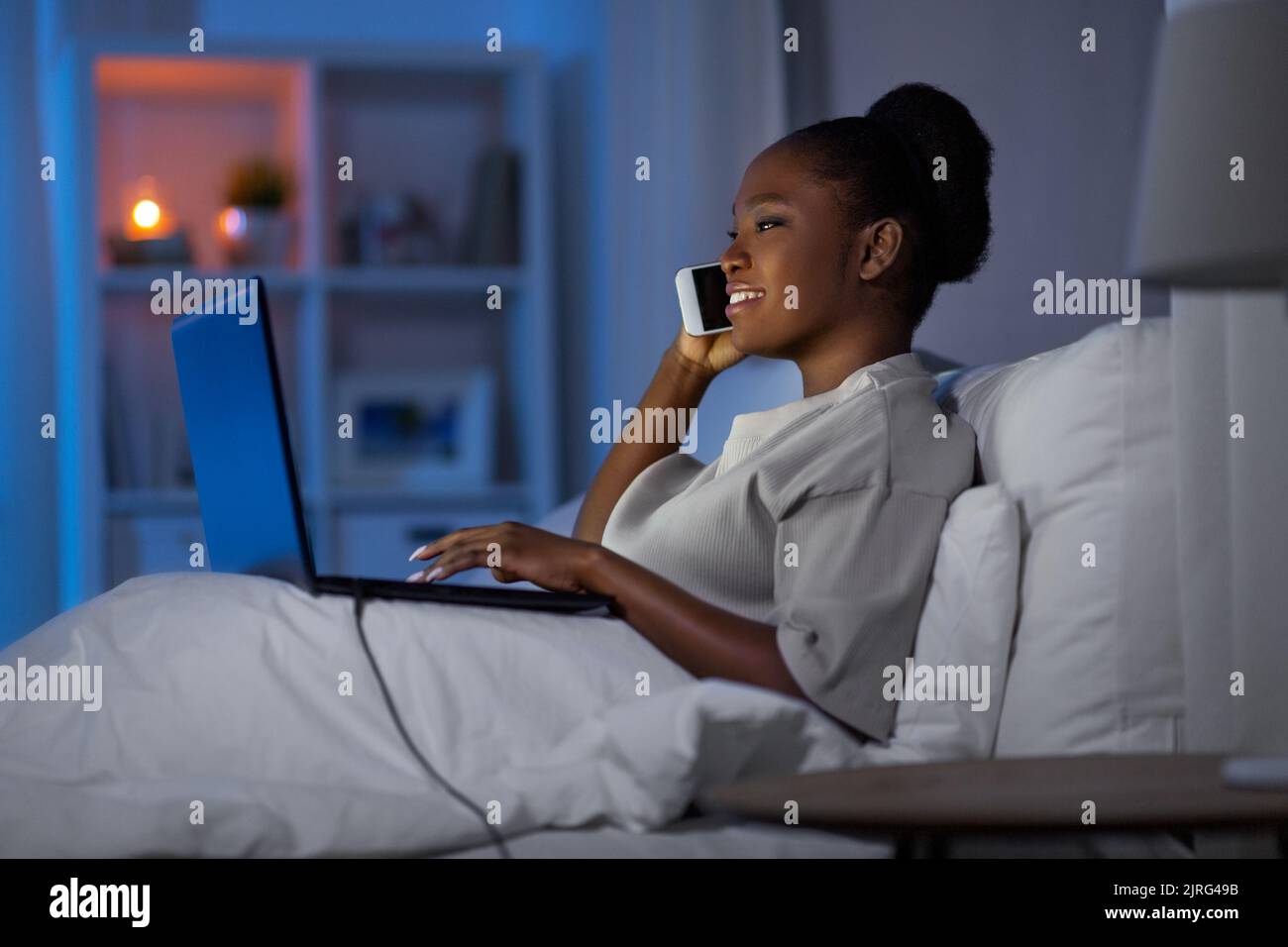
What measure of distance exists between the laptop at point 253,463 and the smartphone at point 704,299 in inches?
27.0

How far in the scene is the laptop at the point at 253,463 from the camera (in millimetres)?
1166

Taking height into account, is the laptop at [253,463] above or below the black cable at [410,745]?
above

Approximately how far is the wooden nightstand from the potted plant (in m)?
2.66

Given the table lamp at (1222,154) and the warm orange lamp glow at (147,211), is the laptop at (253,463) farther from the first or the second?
the warm orange lamp glow at (147,211)

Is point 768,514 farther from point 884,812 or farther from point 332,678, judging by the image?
point 884,812

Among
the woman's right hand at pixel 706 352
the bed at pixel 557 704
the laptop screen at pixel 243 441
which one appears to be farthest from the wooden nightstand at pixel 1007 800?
the woman's right hand at pixel 706 352

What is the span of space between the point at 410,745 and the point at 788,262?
0.71 metres

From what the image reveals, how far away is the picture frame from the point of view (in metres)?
3.39

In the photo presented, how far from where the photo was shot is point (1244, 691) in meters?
1.06

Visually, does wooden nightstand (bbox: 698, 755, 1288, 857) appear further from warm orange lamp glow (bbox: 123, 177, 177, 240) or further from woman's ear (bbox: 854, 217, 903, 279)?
warm orange lamp glow (bbox: 123, 177, 177, 240)

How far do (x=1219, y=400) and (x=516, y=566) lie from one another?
576 mm

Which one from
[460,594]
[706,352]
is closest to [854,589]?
[460,594]

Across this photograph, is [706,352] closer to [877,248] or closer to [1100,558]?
[877,248]
